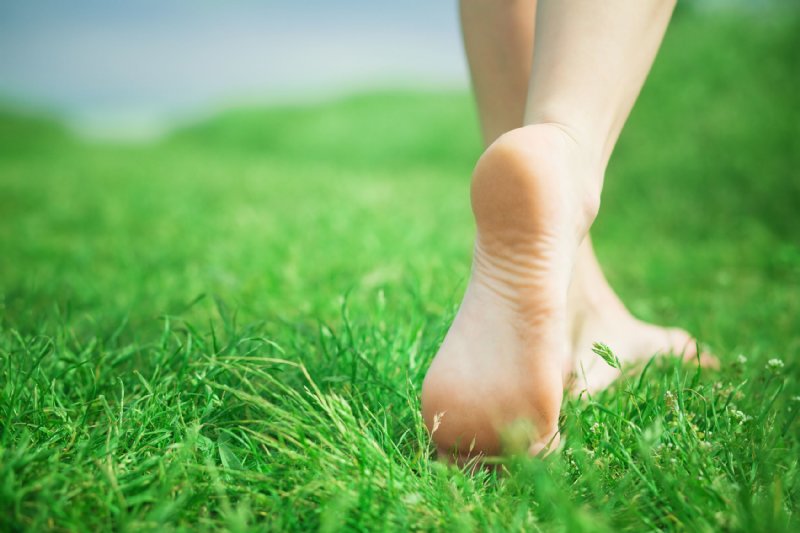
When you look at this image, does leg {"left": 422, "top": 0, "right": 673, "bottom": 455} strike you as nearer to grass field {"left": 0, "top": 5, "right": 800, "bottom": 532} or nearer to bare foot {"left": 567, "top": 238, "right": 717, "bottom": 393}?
grass field {"left": 0, "top": 5, "right": 800, "bottom": 532}

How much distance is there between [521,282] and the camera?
96 centimetres

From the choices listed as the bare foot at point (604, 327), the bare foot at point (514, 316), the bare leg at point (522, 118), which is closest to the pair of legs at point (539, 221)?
the bare foot at point (514, 316)

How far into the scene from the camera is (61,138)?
41.0 feet

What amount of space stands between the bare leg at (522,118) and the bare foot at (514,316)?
344mm

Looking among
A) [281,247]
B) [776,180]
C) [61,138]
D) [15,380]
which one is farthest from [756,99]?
[61,138]

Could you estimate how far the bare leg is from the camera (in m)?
1.39

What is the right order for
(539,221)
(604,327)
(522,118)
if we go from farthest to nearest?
(604,327) → (522,118) → (539,221)

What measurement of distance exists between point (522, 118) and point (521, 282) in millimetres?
640

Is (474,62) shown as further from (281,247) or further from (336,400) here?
(281,247)

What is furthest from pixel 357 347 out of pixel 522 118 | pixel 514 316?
pixel 522 118

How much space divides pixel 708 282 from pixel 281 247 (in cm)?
169

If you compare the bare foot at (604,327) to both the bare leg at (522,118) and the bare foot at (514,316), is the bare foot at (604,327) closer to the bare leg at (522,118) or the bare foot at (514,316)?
the bare leg at (522,118)

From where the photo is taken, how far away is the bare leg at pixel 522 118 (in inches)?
54.6

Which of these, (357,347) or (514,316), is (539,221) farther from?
(357,347)
